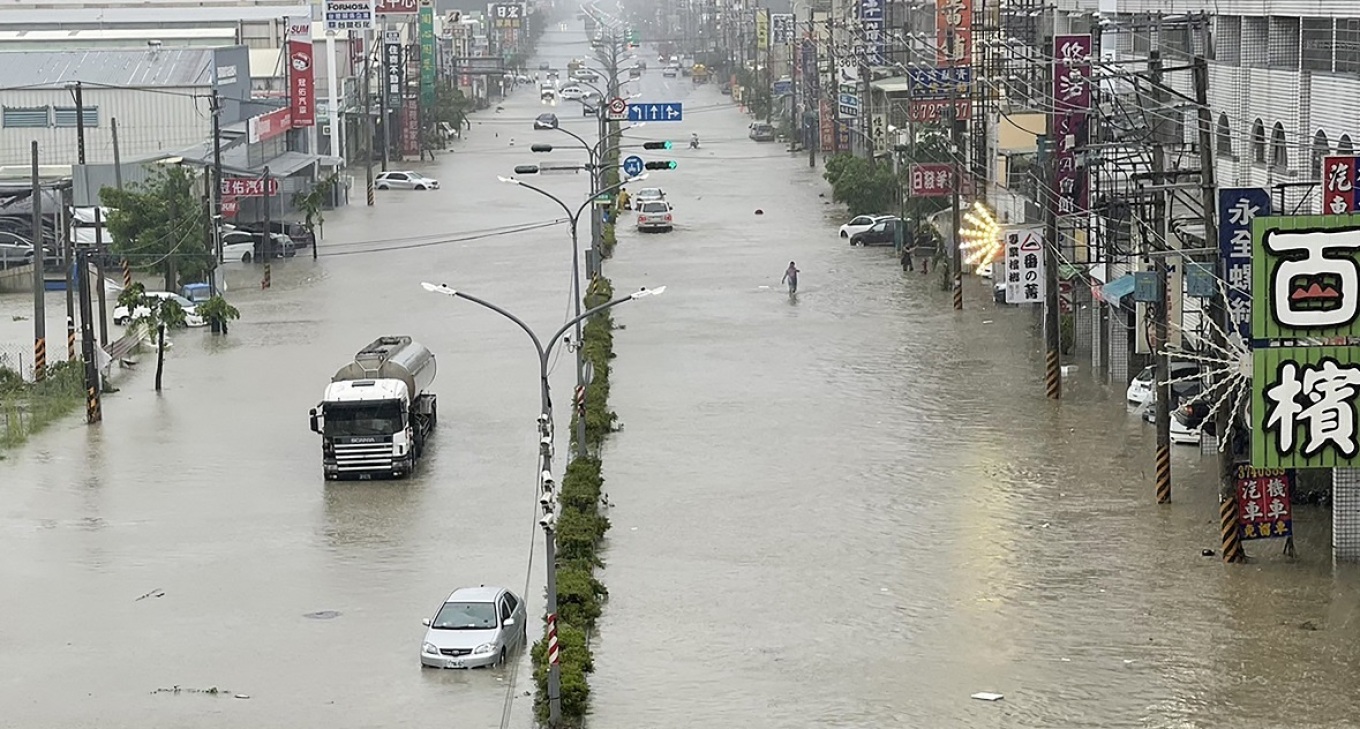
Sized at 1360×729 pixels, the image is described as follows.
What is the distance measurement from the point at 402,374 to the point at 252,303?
23.8 metres

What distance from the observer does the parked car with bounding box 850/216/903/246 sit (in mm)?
75125

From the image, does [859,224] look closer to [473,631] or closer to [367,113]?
[367,113]

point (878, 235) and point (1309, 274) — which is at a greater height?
point (1309, 274)

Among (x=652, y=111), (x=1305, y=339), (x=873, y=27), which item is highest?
(x=873, y=27)

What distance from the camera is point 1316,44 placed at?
36500mm

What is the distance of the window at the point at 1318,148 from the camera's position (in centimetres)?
3484

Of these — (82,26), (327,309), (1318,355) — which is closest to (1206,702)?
(1318,355)

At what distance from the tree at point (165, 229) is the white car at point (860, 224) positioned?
22113mm

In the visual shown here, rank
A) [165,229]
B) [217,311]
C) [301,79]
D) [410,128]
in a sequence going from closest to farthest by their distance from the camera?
[217,311], [165,229], [301,79], [410,128]

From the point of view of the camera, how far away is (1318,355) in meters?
25.7

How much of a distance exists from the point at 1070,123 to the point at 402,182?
5690 cm

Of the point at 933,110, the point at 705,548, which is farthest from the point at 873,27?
the point at 705,548

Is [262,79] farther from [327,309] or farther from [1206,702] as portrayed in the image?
[1206,702]

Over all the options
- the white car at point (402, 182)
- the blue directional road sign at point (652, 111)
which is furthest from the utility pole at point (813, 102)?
the blue directional road sign at point (652, 111)
